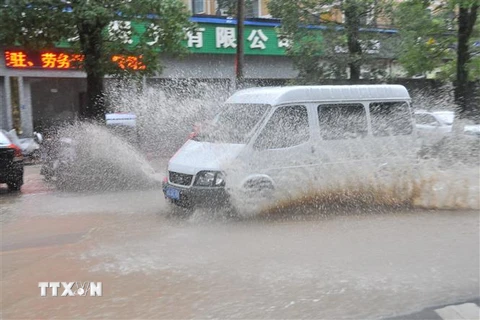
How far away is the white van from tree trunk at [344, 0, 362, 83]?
619 centimetres

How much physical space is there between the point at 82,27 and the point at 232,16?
9.29 m

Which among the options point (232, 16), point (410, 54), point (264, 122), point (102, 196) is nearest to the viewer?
point (264, 122)

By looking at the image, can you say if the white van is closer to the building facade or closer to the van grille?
the van grille

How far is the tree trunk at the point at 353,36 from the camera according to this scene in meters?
13.8

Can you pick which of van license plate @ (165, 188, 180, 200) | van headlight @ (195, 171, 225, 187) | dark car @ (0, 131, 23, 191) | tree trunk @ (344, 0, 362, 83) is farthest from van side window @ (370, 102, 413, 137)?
dark car @ (0, 131, 23, 191)

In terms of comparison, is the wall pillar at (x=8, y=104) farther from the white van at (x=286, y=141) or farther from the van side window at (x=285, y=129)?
the van side window at (x=285, y=129)

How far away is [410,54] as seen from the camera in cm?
1184

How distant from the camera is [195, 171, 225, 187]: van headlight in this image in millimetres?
6758

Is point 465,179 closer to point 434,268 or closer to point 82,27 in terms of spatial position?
point 434,268

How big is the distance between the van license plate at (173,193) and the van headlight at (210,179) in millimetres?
389

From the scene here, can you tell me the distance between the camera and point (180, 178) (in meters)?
7.14

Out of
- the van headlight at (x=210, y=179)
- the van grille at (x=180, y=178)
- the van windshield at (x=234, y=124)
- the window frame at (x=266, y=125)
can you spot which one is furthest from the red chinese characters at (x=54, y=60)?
the van headlight at (x=210, y=179)

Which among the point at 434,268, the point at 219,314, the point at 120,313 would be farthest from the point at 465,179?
the point at 120,313
